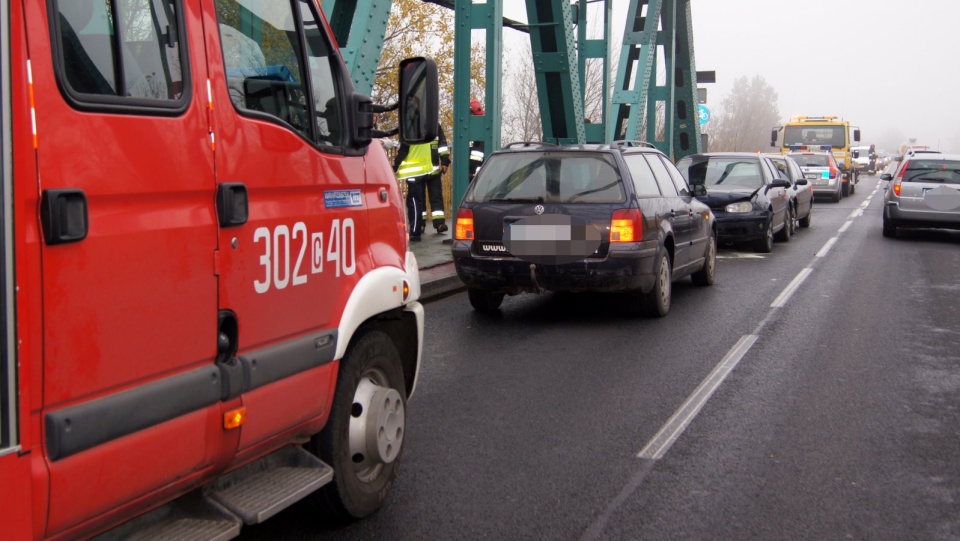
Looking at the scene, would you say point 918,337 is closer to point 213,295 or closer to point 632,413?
point 632,413

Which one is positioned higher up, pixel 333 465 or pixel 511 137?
pixel 511 137

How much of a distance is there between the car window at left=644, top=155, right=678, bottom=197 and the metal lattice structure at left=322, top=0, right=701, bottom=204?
2903 mm

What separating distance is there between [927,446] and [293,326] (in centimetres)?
359

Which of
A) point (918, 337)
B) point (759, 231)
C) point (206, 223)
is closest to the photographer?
point (206, 223)

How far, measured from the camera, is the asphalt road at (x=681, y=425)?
4125 mm

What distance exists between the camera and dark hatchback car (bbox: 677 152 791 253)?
15023mm

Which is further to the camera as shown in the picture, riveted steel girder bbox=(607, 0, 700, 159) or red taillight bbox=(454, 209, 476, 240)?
riveted steel girder bbox=(607, 0, 700, 159)

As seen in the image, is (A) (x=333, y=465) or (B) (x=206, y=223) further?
(A) (x=333, y=465)

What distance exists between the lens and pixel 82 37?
255 centimetres

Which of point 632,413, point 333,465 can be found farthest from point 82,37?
point 632,413

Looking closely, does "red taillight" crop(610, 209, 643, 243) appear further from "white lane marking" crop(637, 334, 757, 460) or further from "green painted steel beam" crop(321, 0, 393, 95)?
"green painted steel beam" crop(321, 0, 393, 95)

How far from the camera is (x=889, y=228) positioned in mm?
17984

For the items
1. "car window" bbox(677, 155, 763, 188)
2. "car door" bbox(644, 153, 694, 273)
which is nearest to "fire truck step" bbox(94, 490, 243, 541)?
"car door" bbox(644, 153, 694, 273)

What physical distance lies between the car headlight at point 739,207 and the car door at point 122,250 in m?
12.9
